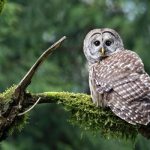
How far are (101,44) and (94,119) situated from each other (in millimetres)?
1602

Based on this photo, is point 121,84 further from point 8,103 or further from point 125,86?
point 8,103

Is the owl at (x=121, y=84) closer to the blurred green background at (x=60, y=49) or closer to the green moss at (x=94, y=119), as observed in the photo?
the green moss at (x=94, y=119)

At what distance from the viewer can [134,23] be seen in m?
22.8

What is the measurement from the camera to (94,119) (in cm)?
809

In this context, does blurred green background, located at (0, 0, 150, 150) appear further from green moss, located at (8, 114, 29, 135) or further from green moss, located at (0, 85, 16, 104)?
green moss, located at (0, 85, 16, 104)

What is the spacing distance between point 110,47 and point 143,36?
510 inches

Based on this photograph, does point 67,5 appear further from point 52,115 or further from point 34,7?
point 52,115

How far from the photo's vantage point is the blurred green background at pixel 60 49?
18.4m

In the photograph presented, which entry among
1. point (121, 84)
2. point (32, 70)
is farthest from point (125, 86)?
point (32, 70)

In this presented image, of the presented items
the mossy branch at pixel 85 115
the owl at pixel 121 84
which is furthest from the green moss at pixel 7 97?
the owl at pixel 121 84

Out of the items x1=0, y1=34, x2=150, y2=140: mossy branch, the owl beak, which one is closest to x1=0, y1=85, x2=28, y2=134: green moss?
x1=0, y1=34, x2=150, y2=140: mossy branch

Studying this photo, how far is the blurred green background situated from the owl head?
723cm

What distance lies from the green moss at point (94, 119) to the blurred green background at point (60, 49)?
8.73m

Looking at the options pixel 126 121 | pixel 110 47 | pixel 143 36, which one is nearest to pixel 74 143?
pixel 143 36
